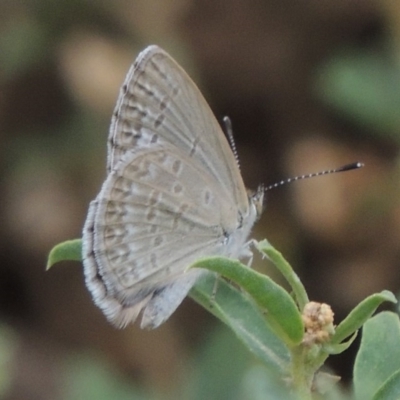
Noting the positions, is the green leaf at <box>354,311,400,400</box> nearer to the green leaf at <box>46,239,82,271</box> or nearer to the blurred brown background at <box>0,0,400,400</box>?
the green leaf at <box>46,239,82,271</box>

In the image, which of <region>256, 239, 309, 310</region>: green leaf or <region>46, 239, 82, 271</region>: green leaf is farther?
<region>46, 239, 82, 271</region>: green leaf

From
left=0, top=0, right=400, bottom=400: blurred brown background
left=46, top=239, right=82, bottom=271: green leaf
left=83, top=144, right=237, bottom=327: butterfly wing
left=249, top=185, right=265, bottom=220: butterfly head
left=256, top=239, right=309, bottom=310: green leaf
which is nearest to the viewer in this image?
left=256, top=239, right=309, bottom=310: green leaf

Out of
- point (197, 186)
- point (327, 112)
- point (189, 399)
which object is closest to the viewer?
point (197, 186)

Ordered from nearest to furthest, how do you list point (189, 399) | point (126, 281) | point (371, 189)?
point (126, 281) < point (189, 399) < point (371, 189)

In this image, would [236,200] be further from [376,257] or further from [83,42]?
[83,42]

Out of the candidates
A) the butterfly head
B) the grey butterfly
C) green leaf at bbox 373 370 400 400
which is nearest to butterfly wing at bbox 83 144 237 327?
the grey butterfly

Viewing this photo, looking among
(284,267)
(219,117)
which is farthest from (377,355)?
(219,117)

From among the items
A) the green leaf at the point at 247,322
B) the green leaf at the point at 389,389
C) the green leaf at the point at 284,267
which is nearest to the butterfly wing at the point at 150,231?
the green leaf at the point at 247,322

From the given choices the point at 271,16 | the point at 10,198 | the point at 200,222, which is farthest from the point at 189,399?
the point at 271,16
